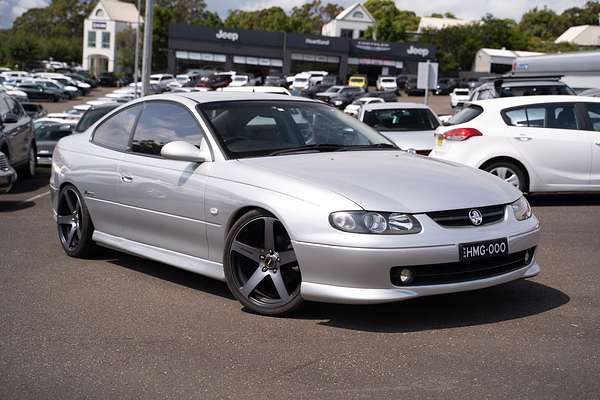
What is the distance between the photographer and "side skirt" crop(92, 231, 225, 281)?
612 cm

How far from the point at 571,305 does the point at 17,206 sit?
7.92m

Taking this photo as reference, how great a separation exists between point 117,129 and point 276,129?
5.38ft

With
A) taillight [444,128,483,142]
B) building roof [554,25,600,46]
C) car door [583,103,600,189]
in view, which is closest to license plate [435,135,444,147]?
taillight [444,128,483,142]

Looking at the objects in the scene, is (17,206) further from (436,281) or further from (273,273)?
(436,281)

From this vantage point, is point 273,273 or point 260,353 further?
point 273,273

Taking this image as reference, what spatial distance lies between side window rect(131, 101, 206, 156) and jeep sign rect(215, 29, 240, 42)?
83.3 metres

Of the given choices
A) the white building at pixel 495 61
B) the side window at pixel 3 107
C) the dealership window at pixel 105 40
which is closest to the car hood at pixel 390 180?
the side window at pixel 3 107

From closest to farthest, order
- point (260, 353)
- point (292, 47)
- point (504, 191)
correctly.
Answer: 1. point (260, 353)
2. point (504, 191)
3. point (292, 47)

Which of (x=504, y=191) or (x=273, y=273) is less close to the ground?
(x=504, y=191)

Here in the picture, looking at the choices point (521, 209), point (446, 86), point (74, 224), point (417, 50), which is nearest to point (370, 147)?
point (521, 209)

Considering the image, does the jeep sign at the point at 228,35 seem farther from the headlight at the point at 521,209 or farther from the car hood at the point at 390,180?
the headlight at the point at 521,209

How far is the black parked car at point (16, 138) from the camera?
14.1m

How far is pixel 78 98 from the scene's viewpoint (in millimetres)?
69438

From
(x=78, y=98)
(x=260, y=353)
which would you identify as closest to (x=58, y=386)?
(x=260, y=353)
